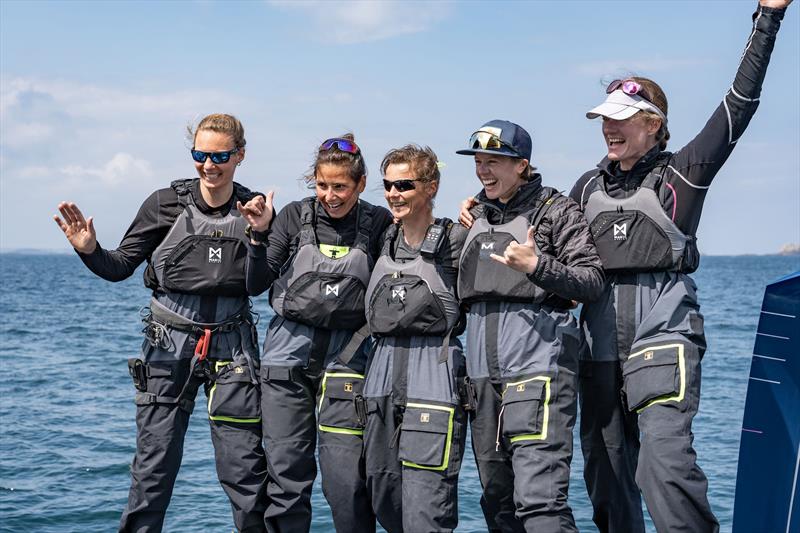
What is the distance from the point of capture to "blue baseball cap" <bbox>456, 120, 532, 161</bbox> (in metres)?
5.70

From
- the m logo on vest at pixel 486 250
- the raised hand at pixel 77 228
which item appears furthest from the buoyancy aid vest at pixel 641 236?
the raised hand at pixel 77 228

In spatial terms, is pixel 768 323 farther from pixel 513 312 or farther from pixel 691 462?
pixel 513 312

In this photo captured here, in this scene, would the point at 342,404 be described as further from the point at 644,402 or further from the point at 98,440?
the point at 98,440

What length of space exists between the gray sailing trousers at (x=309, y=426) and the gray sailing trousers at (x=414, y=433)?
0.47ft

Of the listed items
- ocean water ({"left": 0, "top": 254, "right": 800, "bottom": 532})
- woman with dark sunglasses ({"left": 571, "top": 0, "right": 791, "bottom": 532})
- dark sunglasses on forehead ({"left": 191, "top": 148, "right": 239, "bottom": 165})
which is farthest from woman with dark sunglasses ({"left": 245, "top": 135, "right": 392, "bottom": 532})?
ocean water ({"left": 0, "top": 254, "right": 800, "bottom": 532})

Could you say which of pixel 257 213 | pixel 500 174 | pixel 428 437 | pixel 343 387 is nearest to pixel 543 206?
pixel 500 174

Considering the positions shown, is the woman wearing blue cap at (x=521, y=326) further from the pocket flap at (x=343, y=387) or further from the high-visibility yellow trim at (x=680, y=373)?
the pocket flap at (x=343, y=387)

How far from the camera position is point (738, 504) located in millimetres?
5934

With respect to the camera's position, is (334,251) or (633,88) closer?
(633,88)

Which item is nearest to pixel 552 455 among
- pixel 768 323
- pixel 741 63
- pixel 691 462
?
pixel 691 462

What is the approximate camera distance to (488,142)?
5715 mm

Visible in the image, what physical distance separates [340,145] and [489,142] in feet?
3.63

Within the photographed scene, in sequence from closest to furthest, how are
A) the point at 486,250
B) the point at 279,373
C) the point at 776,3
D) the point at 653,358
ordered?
the point at 776,3 < the point at 653,358 < the point at 486,250 < the point at 279,373

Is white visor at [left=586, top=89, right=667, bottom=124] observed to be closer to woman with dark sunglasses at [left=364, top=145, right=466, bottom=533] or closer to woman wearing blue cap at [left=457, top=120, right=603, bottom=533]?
woman wearing blue cap at [left=457, top=120, right=603, bottom=533]
